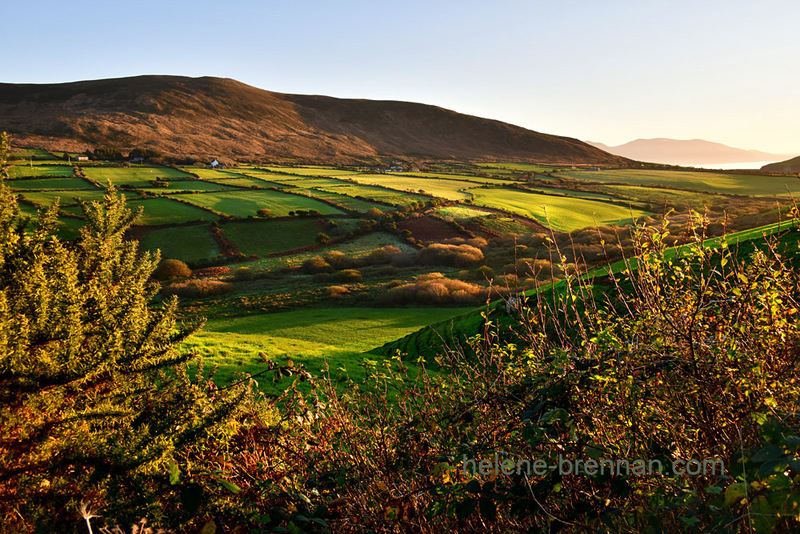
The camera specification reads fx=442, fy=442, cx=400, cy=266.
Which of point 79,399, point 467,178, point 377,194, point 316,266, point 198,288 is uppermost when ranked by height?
point 467,178

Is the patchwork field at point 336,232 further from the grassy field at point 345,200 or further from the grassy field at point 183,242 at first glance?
the grassy field at point 345,200

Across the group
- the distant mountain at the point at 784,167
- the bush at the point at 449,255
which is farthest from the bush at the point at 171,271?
the distant mountain at the point at 784,167

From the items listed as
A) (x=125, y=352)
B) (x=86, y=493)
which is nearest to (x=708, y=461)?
(x=86, y=493)

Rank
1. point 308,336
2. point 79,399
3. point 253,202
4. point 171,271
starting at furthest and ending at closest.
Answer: point 253,202, point 171,271, point 308,336, point 79,399

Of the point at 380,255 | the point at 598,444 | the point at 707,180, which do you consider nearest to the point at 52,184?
the point at 380,255

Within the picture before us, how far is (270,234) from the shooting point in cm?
6631

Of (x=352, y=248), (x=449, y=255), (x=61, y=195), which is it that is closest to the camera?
(x=449, y=255)

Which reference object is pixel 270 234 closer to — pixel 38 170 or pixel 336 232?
pixel 336 232

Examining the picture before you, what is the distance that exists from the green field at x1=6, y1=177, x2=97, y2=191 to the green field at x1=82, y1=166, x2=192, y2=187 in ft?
7.68

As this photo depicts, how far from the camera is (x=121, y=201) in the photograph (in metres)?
6.26

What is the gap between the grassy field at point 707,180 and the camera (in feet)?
304

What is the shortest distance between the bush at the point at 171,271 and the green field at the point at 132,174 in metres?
33.4

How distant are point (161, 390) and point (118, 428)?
0.51 meters

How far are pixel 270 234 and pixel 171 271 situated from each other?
1786cm
